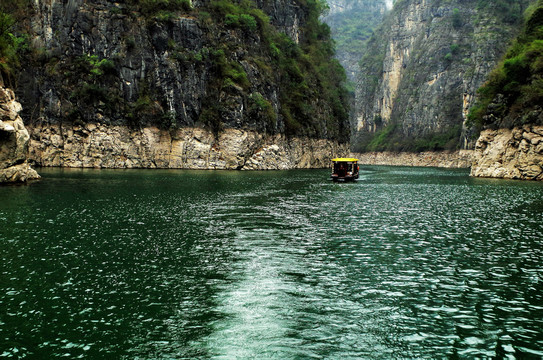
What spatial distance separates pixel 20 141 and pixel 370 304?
3996 centimetres

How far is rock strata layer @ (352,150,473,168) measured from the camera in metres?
132

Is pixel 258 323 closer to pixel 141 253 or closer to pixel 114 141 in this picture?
pixel 141 253

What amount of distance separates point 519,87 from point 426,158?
98.4 meters

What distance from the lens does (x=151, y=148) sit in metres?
75.3

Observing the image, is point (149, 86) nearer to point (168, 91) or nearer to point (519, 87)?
point (168, 91)

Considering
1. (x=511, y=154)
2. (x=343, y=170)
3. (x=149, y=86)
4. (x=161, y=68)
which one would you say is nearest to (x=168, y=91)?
(x=149, y=86)

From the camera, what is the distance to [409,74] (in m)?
188

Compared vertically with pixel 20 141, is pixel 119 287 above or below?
below

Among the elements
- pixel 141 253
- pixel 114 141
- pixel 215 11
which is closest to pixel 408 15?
pixel 215 11

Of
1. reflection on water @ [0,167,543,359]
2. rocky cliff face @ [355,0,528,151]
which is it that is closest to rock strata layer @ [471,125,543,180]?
reflection on water @ [0,167,543,359]

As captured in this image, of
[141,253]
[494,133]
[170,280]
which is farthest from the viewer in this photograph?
[494,133]

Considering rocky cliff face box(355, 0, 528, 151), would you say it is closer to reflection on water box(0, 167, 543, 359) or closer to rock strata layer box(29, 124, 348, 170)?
rock strata layer box(29, 124, 348, 170)

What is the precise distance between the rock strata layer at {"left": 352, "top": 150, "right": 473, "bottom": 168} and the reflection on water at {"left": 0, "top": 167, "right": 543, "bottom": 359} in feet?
387

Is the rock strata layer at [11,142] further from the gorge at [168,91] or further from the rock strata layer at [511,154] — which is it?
the rock strata layer at [511,154]
